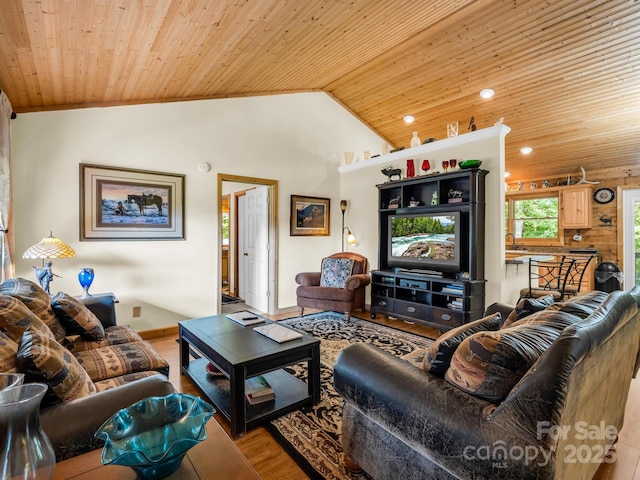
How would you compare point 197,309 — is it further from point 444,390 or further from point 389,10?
point 389,10

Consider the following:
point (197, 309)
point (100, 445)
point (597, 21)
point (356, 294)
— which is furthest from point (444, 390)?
point (597, 21)

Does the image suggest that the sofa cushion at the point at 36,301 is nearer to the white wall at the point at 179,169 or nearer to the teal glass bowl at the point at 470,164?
the white wall at the point at 179,169

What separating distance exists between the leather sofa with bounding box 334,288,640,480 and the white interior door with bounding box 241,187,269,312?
367cm

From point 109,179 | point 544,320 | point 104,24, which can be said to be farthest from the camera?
point 109,179

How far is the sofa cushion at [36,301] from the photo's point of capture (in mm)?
2104

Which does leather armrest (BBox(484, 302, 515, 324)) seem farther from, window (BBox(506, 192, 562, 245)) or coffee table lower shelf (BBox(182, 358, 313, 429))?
window (BBox(506, 192, 562, 245))

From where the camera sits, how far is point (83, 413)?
124 cm

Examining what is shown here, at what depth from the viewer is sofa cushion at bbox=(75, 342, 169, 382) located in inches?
76.4

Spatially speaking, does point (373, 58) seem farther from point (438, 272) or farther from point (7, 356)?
point (7, 356)

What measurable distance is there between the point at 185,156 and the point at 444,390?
159 inches

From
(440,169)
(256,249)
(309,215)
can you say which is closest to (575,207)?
(440,169)

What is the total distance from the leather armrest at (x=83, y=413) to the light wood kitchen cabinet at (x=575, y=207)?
23.2 feet

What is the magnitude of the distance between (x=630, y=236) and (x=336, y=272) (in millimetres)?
5093

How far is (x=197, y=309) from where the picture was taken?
14.4 ft
